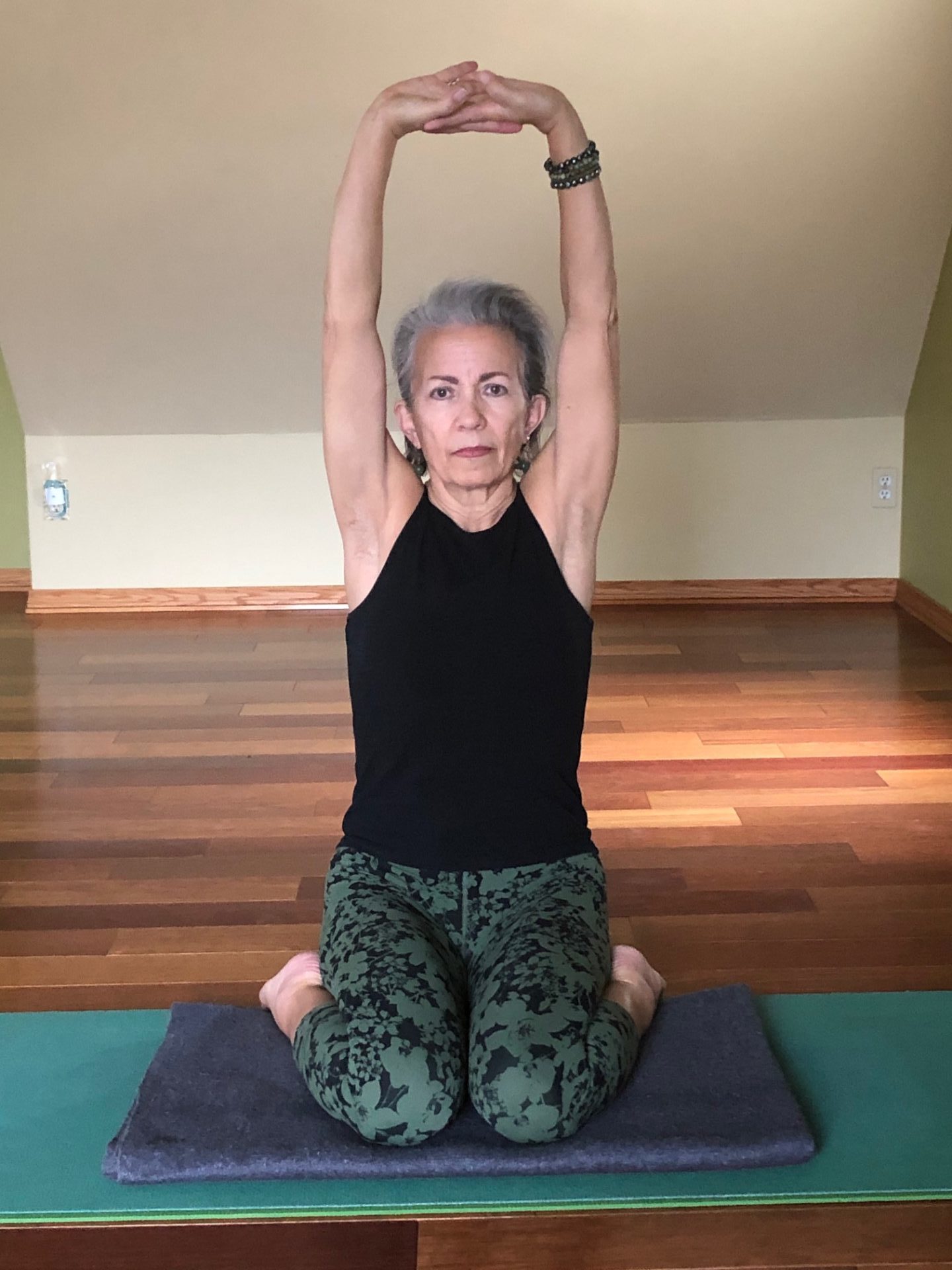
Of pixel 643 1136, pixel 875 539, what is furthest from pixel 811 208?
pixel 643 1136

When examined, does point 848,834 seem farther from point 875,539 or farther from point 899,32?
point 875,539

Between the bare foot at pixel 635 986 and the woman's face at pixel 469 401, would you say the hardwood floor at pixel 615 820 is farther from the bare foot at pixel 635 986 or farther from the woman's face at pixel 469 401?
the woman's face at pixel 469 401

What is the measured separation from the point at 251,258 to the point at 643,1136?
3191 mm

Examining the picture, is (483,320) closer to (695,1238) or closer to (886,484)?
(695,1238)

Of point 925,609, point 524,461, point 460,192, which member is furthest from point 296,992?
point 925,609

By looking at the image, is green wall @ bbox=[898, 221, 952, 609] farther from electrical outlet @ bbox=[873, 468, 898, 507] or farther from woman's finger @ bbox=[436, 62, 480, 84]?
woman's finger @ bbox=[436, 62, 480, 84]

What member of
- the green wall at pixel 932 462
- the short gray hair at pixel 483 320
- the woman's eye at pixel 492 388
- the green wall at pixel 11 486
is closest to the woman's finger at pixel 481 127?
the short gray hair at pixel 483 320

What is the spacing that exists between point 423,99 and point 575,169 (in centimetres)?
Result: 20

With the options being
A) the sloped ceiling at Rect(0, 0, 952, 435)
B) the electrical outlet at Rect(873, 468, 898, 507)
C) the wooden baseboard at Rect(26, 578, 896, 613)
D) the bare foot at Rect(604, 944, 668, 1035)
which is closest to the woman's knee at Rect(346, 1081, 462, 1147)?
the bare foot at Rect(604, 944, 668, 1035)

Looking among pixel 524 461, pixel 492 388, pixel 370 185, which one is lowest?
pixel 524 461

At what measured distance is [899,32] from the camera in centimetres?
339

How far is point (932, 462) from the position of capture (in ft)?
14.4

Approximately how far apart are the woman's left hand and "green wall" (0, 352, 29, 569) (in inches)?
151

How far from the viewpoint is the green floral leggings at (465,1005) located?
1.46 m
